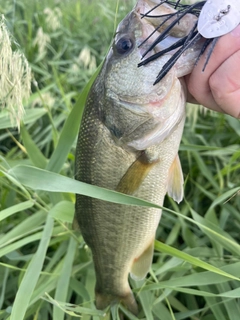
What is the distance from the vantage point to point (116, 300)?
4.35ft

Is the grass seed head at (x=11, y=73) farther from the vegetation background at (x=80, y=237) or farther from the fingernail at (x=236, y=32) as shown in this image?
the fingernail at (x=236, y=32)

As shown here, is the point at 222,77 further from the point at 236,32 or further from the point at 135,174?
the point at 135,174

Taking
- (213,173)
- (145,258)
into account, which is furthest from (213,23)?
(213,173)

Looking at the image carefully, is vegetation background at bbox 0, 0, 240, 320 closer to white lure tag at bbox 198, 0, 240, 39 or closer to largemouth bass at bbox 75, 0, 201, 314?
largemouth bass at bbox 75, 0, 201, 314

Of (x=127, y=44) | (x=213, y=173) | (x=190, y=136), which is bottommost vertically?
(x=213, y=173)

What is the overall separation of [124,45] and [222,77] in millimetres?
310

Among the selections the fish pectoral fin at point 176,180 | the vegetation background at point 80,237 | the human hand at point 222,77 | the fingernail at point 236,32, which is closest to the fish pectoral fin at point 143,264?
the vegetation background at point 80,237

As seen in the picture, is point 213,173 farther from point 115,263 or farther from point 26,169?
point 26,169

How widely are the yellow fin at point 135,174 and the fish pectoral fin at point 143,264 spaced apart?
0.29 meters

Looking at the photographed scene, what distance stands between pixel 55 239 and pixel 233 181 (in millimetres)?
866

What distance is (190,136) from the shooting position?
207cm

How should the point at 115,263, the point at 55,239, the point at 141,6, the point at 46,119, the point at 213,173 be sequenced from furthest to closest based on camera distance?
the point at 46,119
the point at 213,173
the point at 55,239
the point at 115,263
the point at 141,6

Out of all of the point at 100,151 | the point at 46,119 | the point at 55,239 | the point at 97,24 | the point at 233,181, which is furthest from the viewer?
the point at 97,24

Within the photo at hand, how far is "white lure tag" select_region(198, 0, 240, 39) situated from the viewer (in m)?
0.78
